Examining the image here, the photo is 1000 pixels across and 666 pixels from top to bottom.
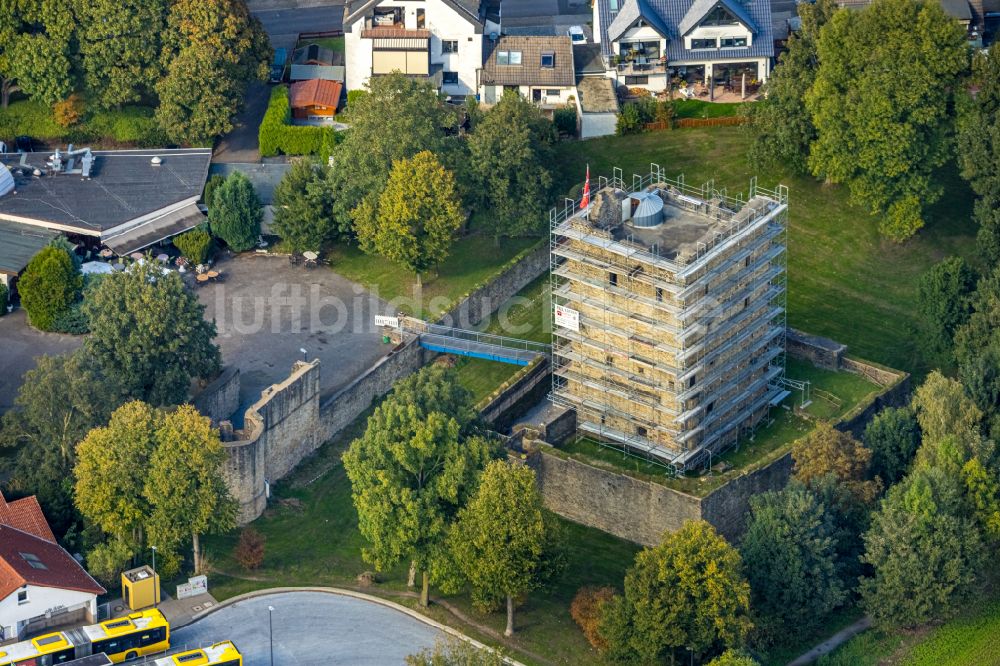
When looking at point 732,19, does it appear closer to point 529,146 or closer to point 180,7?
point 529,146

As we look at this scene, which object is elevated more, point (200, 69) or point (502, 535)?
point (200, 69)

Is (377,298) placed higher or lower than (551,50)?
lower

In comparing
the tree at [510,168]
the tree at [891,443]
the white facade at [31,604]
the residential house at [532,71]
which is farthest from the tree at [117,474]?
the residential house at [532,71]

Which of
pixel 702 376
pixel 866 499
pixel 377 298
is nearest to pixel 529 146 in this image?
pixel 377 298

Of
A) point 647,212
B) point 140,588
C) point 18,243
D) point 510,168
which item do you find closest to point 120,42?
point 18,243

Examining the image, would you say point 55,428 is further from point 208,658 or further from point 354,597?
point 354,597

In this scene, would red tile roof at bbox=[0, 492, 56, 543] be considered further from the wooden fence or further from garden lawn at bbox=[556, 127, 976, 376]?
the wooden fence
